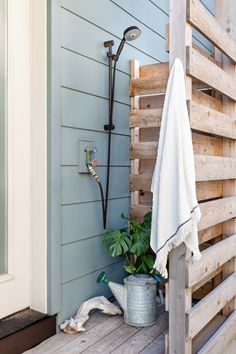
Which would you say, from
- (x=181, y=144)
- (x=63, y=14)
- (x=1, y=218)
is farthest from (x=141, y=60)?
(x=1, y=218)

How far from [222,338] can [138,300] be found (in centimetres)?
50

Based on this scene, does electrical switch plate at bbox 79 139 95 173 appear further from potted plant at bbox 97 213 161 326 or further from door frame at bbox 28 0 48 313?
potted plant at bbox 97 213 161 326

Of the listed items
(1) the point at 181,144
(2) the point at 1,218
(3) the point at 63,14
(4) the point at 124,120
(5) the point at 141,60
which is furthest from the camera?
(5) the point at 141,60

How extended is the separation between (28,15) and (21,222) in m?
1.09

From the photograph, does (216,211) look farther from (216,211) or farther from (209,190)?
(209,190)

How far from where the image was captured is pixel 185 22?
63.2 inches

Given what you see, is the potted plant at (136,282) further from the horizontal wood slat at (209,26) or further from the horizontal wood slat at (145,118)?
the horizontal wood slat at (209,26)

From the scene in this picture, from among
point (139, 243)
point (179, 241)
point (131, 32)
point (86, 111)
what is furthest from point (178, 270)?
point (131, 32)

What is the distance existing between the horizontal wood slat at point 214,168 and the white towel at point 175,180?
20 cm

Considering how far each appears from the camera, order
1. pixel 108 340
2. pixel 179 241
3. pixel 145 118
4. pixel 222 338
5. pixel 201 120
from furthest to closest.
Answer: pixel 145 118, pixel 222 338, pixel 108 340, pixel 201 120, pixel 179 241

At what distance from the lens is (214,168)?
1933 millimetres

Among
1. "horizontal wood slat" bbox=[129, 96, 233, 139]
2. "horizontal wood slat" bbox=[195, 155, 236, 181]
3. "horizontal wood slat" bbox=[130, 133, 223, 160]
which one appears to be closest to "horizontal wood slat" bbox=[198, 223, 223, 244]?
"horizontal wood slat" bbox=[195, 155, 236, 181]

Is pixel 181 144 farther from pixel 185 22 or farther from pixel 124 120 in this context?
pixel 124 120

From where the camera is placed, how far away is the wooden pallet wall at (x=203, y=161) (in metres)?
1.62
